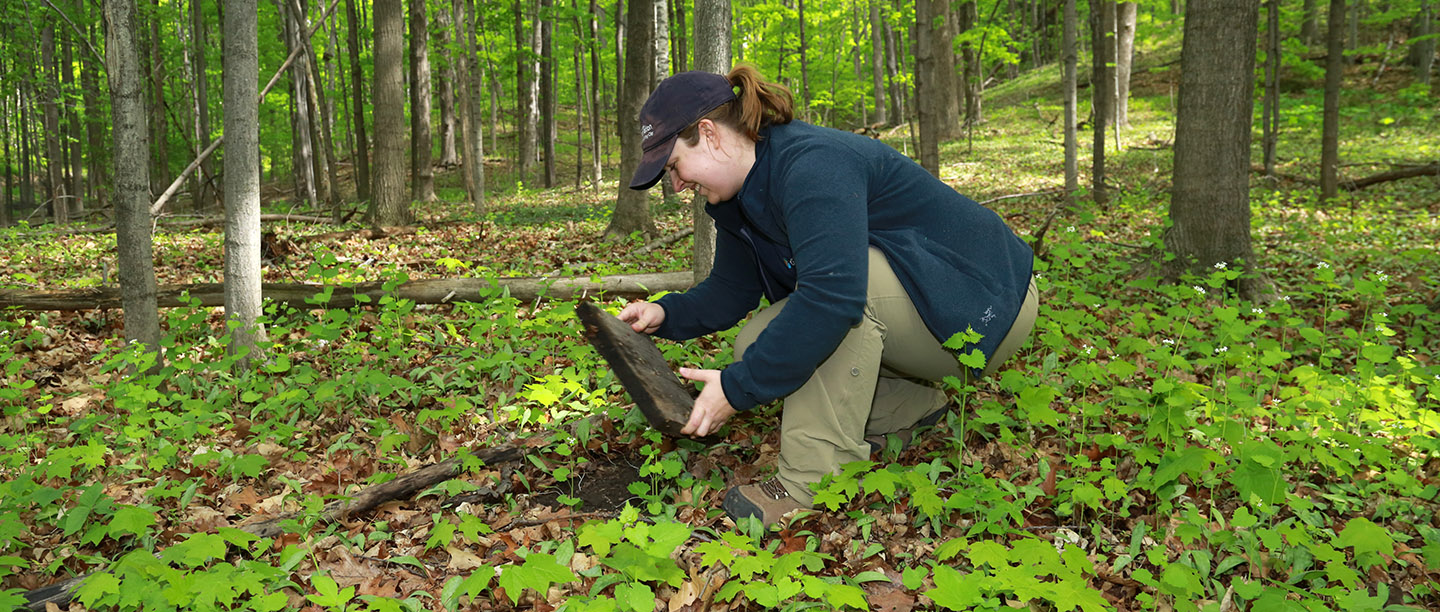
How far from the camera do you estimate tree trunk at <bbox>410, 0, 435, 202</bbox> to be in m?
13.1

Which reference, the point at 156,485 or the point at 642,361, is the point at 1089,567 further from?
the point at 156,485

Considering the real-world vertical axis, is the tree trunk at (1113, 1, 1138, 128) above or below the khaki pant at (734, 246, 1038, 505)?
above

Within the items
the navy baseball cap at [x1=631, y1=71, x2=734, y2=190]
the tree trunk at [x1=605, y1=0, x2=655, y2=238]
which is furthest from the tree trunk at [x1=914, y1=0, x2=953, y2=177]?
the navy baseball cap at [x1=631, y1=71, x2=734, y2=190]

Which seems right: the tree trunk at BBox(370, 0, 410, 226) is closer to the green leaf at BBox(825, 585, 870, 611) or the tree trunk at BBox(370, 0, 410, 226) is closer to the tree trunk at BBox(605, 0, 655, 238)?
the tree trunk at BBox(605, 0, 655, 238)

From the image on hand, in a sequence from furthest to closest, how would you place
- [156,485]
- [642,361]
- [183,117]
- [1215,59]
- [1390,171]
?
[183,117] → [1390,171] → [1215,59] → [156,485] → [642,361]

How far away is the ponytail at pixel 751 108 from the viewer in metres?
2.51

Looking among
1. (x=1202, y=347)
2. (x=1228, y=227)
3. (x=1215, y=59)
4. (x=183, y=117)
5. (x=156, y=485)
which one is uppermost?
(x=183, y=117)

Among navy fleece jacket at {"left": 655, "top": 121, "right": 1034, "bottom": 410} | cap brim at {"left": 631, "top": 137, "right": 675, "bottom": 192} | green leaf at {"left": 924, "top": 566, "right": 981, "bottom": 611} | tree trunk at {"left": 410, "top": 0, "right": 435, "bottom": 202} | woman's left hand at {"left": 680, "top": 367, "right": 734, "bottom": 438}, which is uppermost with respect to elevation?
tree trunk at {"left": 410, "top": 0, "right": 435, "bottom": 202}

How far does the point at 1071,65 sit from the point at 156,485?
982cm

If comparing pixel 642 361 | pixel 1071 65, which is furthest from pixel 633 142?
pixel 642 361

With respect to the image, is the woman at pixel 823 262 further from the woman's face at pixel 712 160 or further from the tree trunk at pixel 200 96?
the tree trunk at pixel 200 96

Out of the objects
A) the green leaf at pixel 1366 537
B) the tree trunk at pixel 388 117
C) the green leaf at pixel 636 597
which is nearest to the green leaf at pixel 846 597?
the green leaf at pixel 636 597

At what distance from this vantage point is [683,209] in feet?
37.2

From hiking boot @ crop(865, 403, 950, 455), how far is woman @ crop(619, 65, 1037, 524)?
1.13ft
